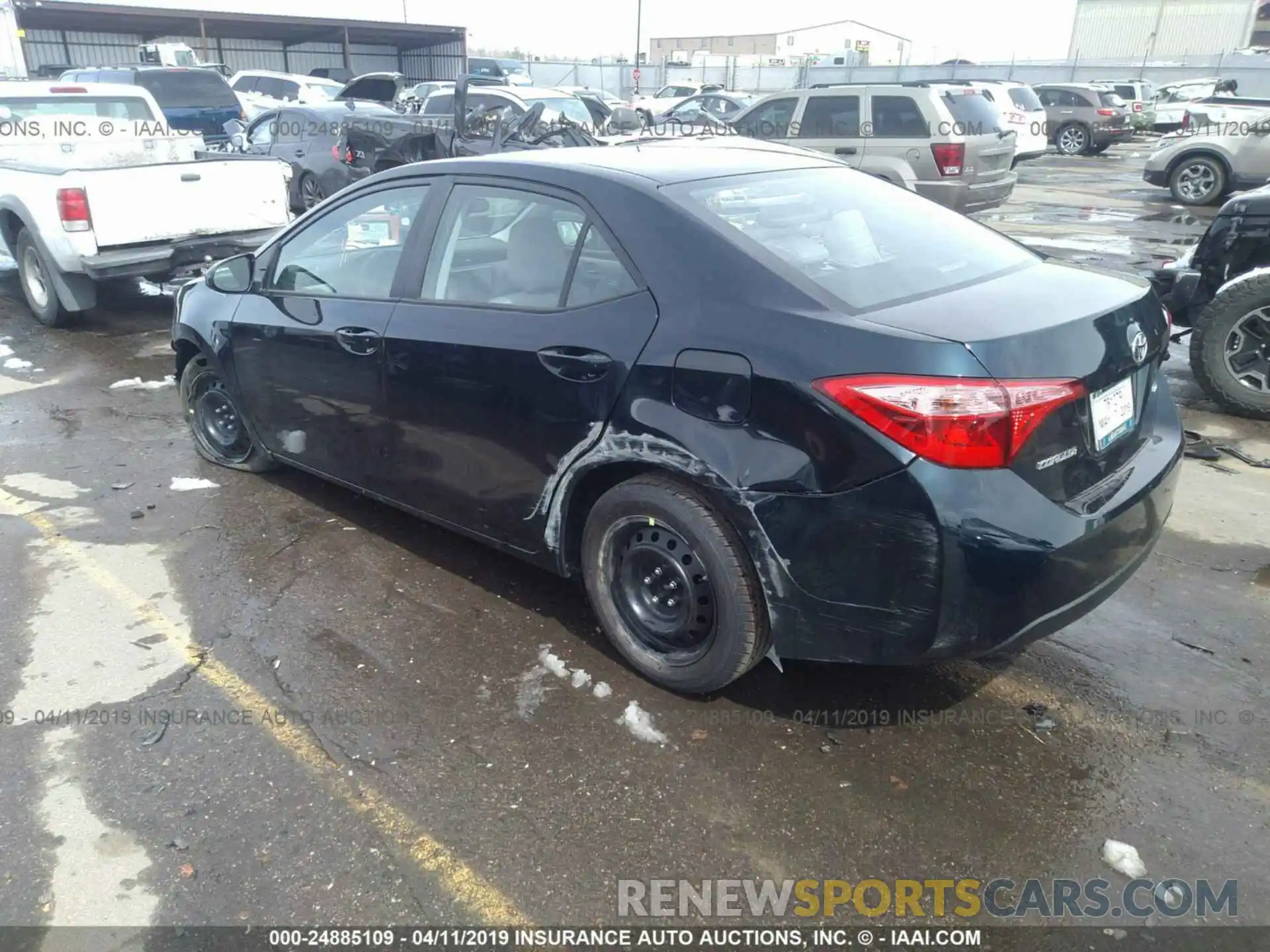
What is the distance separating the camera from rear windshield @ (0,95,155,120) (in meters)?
9.29

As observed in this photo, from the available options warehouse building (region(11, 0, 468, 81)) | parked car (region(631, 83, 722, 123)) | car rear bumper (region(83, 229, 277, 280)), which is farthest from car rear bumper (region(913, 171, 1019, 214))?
warehouse building (region(11, 0, 468, 81))

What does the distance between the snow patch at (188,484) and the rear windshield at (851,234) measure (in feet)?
10.7

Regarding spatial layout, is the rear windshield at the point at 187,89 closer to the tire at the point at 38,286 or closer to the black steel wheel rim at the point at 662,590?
the tire at the point at 38,286

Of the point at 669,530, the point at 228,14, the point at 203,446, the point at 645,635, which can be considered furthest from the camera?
the point at 228,14

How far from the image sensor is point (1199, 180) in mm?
16016

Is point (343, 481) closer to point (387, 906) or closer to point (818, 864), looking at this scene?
point (387, 906)

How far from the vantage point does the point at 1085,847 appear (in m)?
2.59

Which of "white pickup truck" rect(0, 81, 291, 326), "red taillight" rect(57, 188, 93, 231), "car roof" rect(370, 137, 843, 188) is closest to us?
"car roof" rect(370, 137, 843, 188)

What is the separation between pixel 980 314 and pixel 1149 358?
2.54ft

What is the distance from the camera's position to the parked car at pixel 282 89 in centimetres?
2309

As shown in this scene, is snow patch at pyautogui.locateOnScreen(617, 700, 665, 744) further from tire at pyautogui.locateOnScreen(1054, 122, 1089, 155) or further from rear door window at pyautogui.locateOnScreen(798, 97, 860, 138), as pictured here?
tire at pyautogui.locateOnScreen(1054, 122, 1089, 155)

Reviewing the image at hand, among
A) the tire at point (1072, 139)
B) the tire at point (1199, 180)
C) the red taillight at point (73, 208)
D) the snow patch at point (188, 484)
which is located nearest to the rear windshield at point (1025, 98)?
the tire at point (1072, 139)

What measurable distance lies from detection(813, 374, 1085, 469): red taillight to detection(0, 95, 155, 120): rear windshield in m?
10.00

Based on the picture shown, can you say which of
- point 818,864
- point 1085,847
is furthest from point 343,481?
point 1085,847
